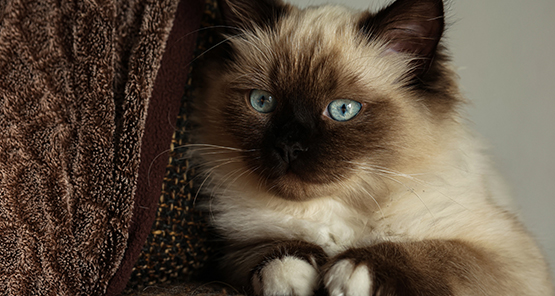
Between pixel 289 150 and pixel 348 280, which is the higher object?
Result: pixel 289 150

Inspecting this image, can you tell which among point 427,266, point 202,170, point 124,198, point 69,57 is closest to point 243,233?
point 202,170

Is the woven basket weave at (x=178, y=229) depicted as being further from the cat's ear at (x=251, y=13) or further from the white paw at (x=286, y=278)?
the white paw at (x=286, y=278)

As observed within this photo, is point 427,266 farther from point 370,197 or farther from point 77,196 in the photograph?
point 77,196

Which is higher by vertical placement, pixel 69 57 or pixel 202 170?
pixel 69 57

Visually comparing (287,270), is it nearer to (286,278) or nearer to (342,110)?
(286,278)

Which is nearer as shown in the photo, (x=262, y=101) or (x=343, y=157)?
(x=343, y=157)

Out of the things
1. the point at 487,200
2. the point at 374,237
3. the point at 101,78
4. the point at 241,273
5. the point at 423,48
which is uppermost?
the point at 423,48

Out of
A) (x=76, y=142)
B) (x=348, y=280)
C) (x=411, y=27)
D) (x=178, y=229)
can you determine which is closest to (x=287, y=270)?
(x=348, y=280)
